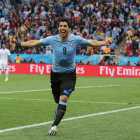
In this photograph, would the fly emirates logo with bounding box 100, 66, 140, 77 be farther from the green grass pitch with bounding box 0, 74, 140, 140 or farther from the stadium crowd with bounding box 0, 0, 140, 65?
the green grass pitch with bounding box 0, 74, 140, 140

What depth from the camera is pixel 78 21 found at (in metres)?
36.8

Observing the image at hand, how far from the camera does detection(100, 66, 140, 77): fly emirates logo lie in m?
29.9

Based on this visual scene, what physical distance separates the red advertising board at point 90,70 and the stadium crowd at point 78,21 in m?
1.72

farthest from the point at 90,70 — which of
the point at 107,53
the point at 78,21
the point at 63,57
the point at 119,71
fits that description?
the point at 63,57

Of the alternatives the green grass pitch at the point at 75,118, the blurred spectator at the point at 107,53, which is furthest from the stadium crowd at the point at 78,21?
the green grass pitch at the point at 75,118

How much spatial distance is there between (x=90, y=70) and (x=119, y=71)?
2.17m

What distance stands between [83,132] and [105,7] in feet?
95.2

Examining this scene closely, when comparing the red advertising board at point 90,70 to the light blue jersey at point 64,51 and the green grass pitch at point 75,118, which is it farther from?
the light blue jersey at point 64,51

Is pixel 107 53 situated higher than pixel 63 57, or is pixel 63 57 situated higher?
pixel 63 57

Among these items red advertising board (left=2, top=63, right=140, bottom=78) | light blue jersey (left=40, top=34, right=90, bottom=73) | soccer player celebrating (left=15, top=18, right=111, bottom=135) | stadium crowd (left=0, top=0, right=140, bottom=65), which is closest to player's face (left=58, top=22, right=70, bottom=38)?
soccer player celebrating (left=15, top=18, right=111, bottom=135)

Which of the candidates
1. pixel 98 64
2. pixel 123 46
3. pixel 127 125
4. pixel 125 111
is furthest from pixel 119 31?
pixel 127 125

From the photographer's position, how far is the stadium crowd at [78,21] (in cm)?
3353

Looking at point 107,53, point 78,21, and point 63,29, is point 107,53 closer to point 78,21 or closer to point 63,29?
point 78,21

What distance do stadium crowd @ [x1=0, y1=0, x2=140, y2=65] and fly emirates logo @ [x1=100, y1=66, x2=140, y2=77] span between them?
1.71 meters
